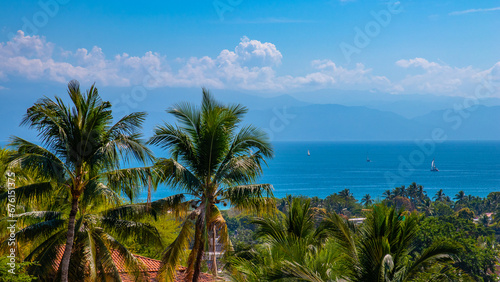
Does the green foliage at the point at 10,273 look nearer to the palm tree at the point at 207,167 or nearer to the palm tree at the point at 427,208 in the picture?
the palm tree at the point at 207,167

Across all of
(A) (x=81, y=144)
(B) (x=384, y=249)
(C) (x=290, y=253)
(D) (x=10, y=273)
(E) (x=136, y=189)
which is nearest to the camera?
(B) (x=384, y=249)

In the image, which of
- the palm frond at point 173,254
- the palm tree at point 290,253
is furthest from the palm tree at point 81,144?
the palm tree at point 290,253

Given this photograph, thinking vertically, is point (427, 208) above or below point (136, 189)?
above

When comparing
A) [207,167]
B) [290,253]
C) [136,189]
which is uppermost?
[207,167]

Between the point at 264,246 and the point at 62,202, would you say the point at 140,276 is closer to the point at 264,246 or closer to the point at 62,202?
the point at 62,202

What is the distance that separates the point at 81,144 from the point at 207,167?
2876mm

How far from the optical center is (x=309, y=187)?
166 metres

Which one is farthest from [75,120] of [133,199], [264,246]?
[264,246]

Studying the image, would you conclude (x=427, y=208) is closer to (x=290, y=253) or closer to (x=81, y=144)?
(x=81, y=144)

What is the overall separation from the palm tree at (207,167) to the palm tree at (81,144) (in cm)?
75

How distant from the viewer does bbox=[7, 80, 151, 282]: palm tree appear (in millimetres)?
10242

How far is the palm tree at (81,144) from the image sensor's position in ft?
33.6

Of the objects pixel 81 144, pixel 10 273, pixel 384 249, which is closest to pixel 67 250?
pixel 10 273

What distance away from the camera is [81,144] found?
34.8 feet
